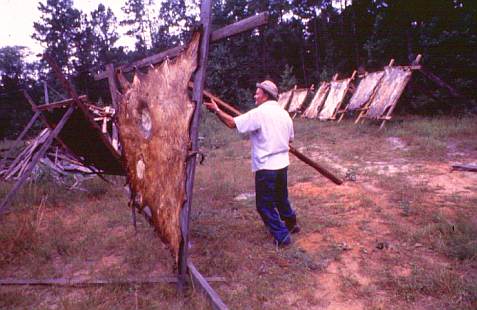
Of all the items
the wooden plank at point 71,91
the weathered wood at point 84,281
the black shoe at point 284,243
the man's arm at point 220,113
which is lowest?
the black shoe at point 284,243

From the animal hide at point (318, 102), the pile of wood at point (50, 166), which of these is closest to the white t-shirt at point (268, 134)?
the pile of wood at point (50, 166)

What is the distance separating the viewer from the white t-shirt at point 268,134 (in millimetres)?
4492

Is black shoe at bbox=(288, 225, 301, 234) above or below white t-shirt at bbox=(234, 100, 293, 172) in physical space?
below

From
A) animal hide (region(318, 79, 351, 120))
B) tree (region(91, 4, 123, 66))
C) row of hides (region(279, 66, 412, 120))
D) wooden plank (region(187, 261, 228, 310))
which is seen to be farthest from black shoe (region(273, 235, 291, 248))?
tree (region(91, 4, 123, 66))

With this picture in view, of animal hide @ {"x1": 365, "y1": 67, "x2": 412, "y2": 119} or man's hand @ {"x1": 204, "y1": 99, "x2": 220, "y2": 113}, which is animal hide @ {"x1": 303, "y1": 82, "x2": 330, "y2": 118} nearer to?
animal hide @ {"x1": 365, "y1": 67, "x2": 412, "y2": 119}

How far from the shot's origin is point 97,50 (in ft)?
138

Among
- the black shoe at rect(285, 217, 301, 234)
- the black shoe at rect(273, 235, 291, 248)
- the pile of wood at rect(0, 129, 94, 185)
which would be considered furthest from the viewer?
the pile of wood at rect(0, 129, 94, 185)

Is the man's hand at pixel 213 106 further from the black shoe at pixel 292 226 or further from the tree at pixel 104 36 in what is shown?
the tree at pixel 104 36

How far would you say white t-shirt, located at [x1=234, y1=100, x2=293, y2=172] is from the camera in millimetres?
4492

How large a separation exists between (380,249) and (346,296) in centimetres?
120

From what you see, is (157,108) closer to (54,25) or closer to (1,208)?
(1,208)

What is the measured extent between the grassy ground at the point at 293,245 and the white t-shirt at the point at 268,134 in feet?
3.73

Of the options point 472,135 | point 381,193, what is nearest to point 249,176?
point 381,193

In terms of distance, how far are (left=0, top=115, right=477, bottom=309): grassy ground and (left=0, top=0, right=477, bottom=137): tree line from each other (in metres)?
7.46
